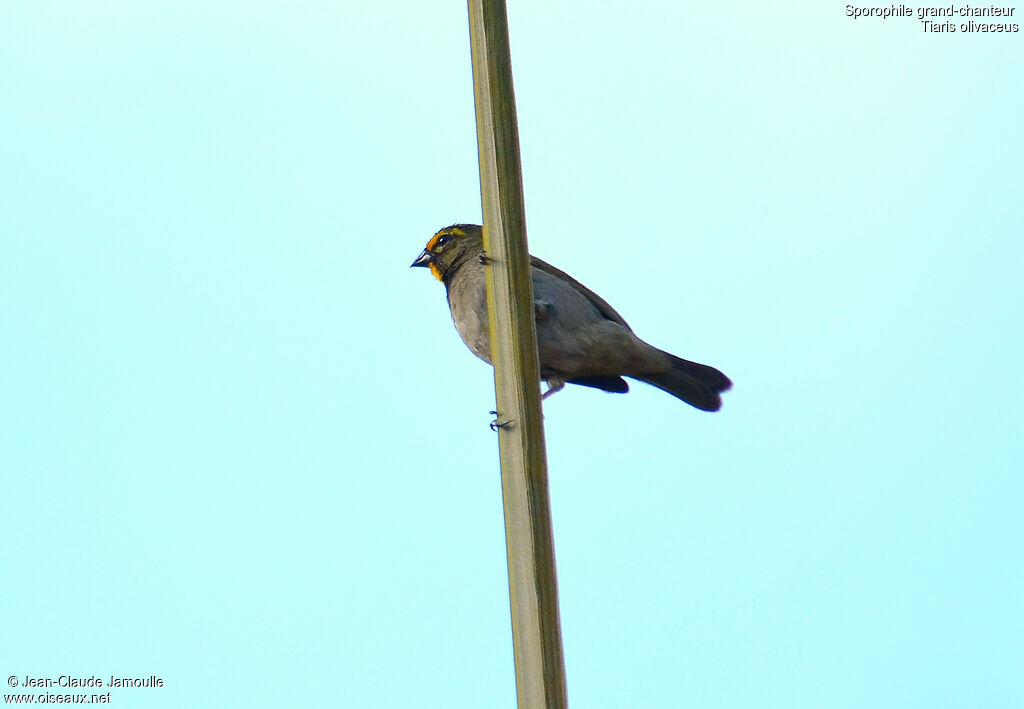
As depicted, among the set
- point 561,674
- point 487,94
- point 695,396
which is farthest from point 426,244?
point 561,674

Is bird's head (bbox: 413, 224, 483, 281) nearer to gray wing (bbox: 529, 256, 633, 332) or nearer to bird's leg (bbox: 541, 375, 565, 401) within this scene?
gray wing (bbox: 529, 256, 633, 332)

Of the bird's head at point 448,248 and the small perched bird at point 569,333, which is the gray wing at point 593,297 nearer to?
the small perched bird at point 569,333

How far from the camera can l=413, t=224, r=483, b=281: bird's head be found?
21.2ft

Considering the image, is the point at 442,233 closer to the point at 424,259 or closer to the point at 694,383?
the point at 424,259

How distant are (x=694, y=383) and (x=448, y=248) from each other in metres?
1.71

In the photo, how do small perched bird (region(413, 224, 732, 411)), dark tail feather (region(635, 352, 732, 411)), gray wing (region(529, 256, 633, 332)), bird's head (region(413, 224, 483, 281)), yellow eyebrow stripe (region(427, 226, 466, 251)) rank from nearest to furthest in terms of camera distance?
1. small perched bird (region(413, 224, 732, 411))
2. gray wing (region(529, 256, 633, 332))
3. dark tail feather (region(635, 352, 732, 411))
4. bird's head (region(413, 224, 483, 281))
5. yellow eyebrow stripe (region(427, 226, 466, 251))

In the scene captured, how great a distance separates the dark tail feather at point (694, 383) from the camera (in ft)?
20.7

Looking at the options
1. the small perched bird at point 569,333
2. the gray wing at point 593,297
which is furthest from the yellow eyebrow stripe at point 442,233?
the gray wing at point 593,297

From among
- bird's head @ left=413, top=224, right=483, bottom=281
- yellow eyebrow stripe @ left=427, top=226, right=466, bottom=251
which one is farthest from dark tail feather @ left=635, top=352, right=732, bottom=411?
yellow eyebrow stripe @ left=427, top=226, right=466, bottom=251

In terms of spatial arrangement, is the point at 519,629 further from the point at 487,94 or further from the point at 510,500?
the point at 487,94

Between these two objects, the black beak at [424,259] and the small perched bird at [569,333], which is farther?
the black beak at [424,259]

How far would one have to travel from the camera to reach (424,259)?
6.70 meters

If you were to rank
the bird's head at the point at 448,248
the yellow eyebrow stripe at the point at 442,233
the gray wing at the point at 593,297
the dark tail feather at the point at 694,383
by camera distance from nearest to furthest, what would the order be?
the gray wing at the point at 593,297, the dark tail feather at the point at 694,383, the bird's head at the point at 448,248, the yellow eyebrow stripe at the point at 442,233

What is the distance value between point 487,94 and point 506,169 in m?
0.16
